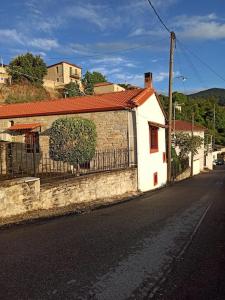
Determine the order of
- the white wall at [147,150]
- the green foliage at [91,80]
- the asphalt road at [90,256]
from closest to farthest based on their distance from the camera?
the asphalt road at [90,256] < the white wall at [147,150] < the green foliage at [91,80]

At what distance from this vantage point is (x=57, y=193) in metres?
10.7

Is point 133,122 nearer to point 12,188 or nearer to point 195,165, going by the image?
point 12,188

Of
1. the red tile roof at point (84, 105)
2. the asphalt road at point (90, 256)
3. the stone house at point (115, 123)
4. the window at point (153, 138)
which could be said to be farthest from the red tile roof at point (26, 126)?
the asphalt road at point (90, 256)

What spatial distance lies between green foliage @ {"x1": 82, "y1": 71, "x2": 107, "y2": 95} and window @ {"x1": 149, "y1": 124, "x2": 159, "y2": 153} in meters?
45.0

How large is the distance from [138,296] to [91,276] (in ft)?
2.98

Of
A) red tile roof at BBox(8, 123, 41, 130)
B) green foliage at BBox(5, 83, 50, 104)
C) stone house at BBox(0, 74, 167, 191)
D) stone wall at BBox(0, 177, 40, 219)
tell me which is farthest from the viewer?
green foliage at BBox(5, 83, 50, 104)

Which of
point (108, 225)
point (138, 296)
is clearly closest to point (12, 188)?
point (108, 225)

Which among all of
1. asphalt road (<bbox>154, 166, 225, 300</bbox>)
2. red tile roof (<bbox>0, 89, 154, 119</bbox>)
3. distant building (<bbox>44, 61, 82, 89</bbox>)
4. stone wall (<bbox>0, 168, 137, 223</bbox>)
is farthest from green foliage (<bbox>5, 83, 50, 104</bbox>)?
asphalt road (<bbox>154, 166, 225, 300</bbox>)

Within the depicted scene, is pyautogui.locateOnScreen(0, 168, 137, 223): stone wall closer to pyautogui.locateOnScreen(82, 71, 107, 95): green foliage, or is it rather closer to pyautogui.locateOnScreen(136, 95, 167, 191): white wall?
pyautogui.locateOnScreen(136, 95, 167, 191): white wall

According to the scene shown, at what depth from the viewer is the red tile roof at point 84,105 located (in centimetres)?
1956

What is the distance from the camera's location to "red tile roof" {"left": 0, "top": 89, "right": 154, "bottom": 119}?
19.6 metres

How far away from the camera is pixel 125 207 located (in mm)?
12188

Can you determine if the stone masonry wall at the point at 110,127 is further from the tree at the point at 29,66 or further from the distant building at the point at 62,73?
the distant building at the point at 62,73

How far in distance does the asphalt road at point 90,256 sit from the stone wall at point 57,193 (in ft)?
2.81
